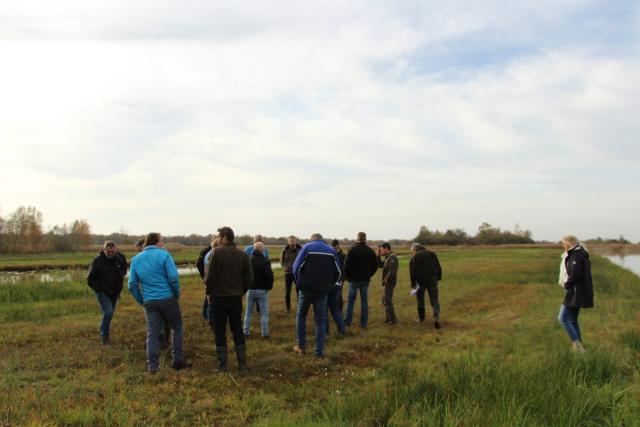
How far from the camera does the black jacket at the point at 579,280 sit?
775 centimetres

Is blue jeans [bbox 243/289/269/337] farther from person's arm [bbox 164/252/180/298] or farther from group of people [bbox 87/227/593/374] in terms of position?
person's arm [bbox 164/252/180/298]

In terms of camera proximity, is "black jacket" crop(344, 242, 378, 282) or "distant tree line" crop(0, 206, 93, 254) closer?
"black jacket" crop(344, 242, 378, 282)

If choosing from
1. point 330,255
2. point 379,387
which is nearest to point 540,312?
point 330,255

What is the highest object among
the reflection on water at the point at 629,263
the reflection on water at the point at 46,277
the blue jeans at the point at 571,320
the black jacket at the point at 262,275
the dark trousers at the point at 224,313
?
the black jacket at the point at 262,275

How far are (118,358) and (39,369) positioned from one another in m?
1.14

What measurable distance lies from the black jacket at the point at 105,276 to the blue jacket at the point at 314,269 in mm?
3638

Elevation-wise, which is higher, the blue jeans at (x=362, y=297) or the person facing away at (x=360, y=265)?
the person facing away at (x=360, y=265)

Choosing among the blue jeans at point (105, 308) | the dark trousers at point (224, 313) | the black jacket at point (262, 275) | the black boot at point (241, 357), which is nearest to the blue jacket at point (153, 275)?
the dark trousers at point (224, 313)

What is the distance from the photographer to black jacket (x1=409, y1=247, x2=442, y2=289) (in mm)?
11016

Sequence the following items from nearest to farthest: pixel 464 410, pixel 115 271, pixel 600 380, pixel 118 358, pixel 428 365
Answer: pixel 464 410 < pixel 600 380 < pixel 428 365 < pixel 118 358 < pixel 115 271

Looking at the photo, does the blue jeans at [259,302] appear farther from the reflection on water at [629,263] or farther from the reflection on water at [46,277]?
the reflection on water at [629,263]

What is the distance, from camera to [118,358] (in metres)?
7.70

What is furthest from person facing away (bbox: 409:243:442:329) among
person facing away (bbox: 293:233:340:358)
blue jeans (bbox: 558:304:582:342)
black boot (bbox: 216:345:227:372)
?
black boot (bbox: 216:345:227:372)

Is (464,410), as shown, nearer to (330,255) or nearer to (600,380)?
(600,380)
